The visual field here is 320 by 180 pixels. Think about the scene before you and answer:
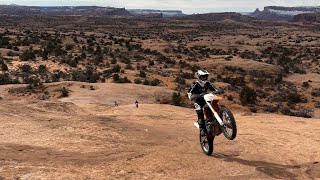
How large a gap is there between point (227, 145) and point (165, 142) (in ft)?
5.09

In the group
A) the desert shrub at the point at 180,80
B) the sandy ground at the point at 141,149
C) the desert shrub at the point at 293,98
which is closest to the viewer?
the sandy ground at the point at 141,149

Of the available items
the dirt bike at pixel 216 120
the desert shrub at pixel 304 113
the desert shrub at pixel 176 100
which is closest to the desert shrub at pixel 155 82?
the desert shrub at pixel 176 100

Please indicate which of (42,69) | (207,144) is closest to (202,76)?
(207,144)

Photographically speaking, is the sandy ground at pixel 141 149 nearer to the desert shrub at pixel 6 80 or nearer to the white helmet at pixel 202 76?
the white helmet at pixel 202 76

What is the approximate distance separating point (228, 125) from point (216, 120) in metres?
0.35

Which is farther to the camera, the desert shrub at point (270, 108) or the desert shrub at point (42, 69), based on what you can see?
the desert shrub at point (42, 69)

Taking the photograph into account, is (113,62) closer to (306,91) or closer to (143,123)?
(306,91)

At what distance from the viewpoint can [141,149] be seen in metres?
9.52

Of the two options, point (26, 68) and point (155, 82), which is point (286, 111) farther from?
point (26, 68)

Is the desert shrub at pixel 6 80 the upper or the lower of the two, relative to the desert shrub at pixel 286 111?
upper

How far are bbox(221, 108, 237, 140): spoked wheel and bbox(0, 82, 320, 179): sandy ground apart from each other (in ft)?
2.01

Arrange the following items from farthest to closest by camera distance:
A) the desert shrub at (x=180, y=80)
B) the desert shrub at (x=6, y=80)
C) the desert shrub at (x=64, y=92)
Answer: the desert shrub at (x=180, y=80) < the desert shrub at (x=6, y=80) < the desert shrub at (x=64, y=92)

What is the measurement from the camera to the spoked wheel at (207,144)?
9062 millimetres

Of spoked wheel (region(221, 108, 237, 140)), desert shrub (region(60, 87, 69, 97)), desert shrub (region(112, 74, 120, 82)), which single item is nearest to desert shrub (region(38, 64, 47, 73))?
desert shrub (region(112, 74, 120, 82))
